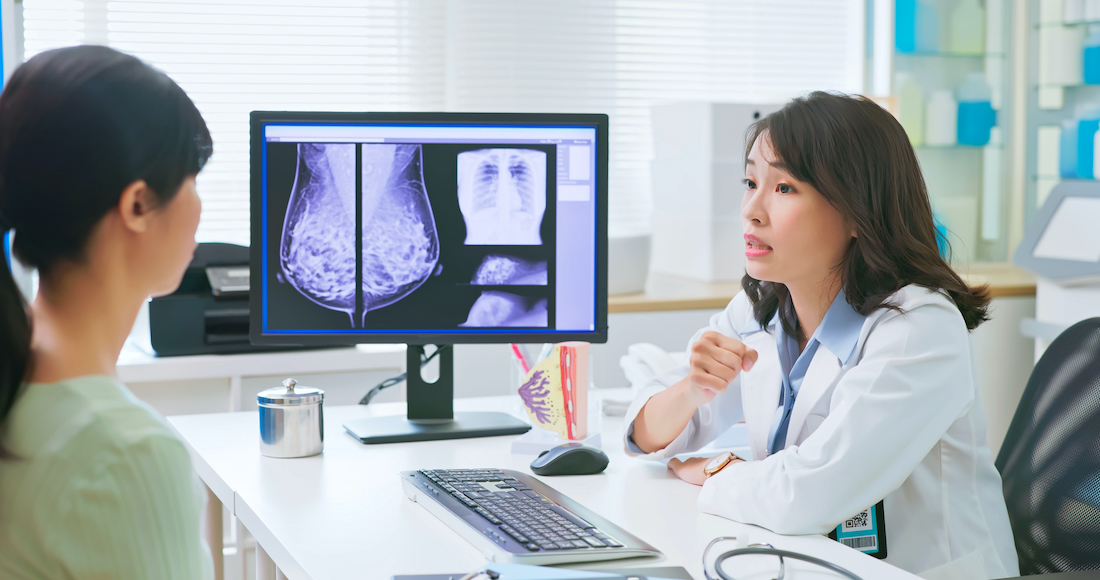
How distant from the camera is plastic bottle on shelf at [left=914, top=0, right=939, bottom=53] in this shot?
11.2ft

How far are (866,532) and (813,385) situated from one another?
0.20 metres

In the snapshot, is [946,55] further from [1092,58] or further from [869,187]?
[869,187]

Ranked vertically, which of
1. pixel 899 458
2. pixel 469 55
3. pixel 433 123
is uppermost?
pixel 469 55

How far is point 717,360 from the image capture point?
1.32 meters

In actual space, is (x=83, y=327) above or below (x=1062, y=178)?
below

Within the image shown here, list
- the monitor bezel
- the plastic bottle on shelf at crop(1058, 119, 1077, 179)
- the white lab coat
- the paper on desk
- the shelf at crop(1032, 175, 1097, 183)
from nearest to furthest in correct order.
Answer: the paper on desk
the white lab coat
the monitor bezel
the shelf at crop(1032, 175, 1097, 183)
the plastic bottle on shelf at crop(1058, 119, 1077, 179)

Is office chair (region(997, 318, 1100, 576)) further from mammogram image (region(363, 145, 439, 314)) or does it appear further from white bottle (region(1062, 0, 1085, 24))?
white bottle (region(1062, 0, 1085, 24))

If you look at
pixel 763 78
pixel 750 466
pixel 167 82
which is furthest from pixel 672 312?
pixel 167 82

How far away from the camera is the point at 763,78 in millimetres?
3424

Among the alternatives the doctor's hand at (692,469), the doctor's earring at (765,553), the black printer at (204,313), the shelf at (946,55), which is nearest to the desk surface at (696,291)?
the shelf at (946,55)

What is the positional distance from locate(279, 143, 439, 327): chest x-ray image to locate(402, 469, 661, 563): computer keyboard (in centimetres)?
41

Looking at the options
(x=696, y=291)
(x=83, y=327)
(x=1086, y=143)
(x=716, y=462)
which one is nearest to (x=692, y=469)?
(x=716, y=462)

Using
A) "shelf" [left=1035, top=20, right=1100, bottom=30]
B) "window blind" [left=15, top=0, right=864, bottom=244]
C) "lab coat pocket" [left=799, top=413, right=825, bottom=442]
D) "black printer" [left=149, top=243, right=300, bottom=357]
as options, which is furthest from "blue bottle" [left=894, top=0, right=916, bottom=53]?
"lab coat pocket" [left=799, top=413, right=825, bottom=442]

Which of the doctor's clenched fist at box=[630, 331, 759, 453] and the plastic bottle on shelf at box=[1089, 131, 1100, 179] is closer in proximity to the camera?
the doctor's clenched fist at box=[630, 331, 759, 453]
